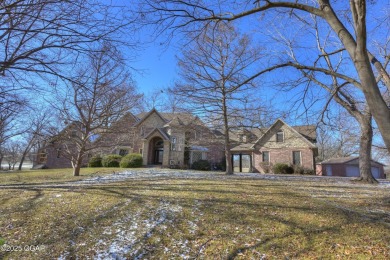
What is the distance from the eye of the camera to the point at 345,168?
3066 cm

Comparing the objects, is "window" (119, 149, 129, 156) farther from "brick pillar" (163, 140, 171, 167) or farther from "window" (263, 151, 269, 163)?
"window" (263, 151, 269, 163)

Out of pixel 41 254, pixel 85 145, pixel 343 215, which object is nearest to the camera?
pixel 41 254

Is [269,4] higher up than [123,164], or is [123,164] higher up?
[269,4]

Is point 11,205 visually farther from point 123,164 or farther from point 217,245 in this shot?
point 123,164

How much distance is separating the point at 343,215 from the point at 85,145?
39.8ft

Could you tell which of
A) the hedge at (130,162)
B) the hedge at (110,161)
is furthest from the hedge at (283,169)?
the hedge at (110,161)

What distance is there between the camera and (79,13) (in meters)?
4.12

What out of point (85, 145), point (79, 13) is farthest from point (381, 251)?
point (85, 145)

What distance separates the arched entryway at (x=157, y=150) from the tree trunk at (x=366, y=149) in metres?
19.2

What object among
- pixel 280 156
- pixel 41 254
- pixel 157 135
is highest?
pixel 157 135

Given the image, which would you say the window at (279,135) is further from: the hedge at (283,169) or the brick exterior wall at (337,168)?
the brick exterior wall at (337,168)

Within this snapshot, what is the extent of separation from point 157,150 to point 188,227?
75.8 feet

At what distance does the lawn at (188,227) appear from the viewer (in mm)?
3701

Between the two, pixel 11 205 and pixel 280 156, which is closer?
pixel 11 205
